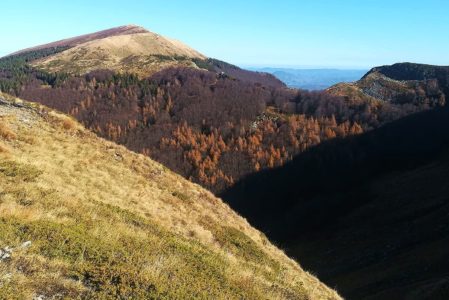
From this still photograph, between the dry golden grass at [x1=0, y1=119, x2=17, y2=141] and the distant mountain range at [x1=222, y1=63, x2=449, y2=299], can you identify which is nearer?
the dry golden grass at [x1=0, y1=119, x2=17, y2=141]

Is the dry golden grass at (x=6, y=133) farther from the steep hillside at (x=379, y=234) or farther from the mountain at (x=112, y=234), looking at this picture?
the steep hillside at (x=379, y=234)

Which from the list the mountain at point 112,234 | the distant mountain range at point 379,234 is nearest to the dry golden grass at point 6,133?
the mountain at point 112,234

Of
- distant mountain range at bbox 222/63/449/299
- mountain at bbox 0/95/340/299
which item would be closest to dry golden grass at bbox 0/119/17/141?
mountain at bbox 0/95/340/299

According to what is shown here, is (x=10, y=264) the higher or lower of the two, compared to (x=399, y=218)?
higher

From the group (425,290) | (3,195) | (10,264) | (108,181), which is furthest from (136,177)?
(425,290)

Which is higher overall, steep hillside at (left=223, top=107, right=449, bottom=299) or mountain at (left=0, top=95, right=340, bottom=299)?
mountain at (left=0, top=95, right=340, bottom=299)

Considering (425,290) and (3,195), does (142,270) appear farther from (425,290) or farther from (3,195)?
(425,290)

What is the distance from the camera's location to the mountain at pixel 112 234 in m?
12.2

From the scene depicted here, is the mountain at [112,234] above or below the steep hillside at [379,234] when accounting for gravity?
above

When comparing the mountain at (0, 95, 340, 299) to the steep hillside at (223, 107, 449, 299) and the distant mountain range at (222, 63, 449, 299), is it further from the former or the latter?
the steep hillside at (223, 107, 449, 299)

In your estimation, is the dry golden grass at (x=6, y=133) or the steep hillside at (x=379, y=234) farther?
the steep hillside at (x=379, y=234)

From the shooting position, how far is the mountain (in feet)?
40.1

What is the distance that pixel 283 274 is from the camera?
76.7ft

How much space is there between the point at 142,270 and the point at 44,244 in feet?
10.8
